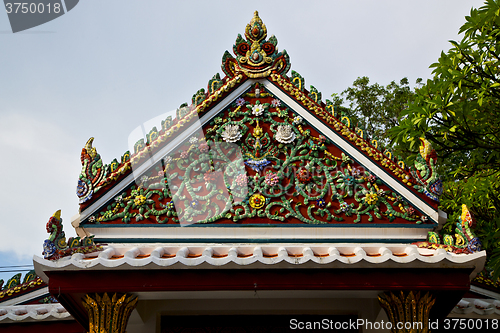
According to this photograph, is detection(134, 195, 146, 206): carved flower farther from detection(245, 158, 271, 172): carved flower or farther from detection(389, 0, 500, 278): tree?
detection(389, 0, 500, 278): tree

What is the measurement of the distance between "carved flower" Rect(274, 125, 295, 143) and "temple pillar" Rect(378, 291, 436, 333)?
2.57 m

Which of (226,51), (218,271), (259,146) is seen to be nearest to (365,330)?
(218,271)

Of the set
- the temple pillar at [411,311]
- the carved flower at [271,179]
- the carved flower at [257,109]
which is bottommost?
the temple pillar at [411,311]

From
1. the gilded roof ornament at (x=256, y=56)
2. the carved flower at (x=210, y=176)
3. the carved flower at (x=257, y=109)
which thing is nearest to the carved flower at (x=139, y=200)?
the carved flower at (x=210, y=176)

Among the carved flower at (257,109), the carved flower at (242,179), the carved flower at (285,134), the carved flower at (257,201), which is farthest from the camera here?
the carved flower at (257,109)

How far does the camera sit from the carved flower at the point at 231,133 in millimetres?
6547

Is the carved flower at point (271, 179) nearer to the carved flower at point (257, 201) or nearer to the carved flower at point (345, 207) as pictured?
the carved flower at point (257, 201)

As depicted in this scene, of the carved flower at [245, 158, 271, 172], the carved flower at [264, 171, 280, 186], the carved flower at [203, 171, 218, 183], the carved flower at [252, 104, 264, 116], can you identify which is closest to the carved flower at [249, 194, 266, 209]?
the carved flower at [264, 171, 280, 186]

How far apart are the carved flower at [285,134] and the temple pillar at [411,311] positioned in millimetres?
2574

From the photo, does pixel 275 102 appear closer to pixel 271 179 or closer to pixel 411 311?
pixel 271 179

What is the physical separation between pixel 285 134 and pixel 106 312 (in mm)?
3402

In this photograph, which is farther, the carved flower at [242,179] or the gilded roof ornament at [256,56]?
Answer: the gilded roof ornament at [256,56]

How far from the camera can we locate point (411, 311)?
5117 millimetres

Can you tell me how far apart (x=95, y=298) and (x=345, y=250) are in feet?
9.93
